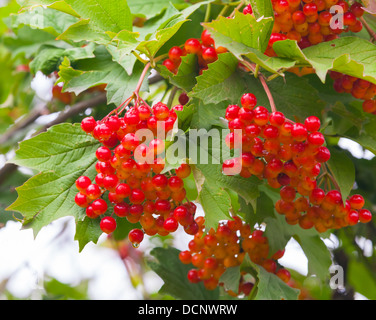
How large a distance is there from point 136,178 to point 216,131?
202 millimetres

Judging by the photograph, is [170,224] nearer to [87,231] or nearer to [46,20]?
[87,231]

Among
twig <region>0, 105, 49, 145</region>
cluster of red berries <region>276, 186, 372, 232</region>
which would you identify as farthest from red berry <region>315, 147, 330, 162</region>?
twig <region>0, 105, 49, 145</region>

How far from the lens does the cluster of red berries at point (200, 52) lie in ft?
3.06

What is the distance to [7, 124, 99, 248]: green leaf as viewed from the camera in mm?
921

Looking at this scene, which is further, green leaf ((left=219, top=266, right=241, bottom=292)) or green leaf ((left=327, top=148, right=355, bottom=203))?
green leaf ((left=219, top=266, right=241, bottom=292))

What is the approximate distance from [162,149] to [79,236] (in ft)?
0.97

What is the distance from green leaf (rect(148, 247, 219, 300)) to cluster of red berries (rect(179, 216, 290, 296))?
0.17 metres

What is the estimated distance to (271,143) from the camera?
0.83m

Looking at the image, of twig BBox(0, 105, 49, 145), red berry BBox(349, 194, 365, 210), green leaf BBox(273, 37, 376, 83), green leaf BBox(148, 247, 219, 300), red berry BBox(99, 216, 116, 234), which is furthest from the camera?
twig BBox(0, 105, 49, 145)

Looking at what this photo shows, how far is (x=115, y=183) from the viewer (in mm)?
870

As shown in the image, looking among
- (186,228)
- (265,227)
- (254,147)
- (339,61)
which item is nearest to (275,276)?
(265,227)

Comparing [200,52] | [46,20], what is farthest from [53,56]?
[200,52]

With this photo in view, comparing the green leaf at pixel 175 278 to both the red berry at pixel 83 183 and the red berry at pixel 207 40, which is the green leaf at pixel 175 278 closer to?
the red berry at pixel 83 183

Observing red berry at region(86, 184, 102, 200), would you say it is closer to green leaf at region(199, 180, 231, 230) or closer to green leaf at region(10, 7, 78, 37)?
green leaf at region(199, 180, 231, 230)
